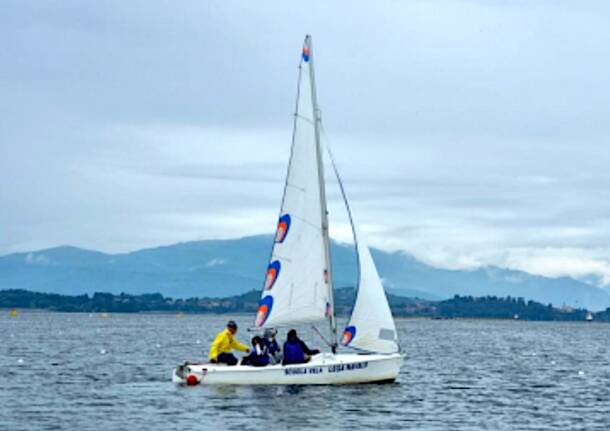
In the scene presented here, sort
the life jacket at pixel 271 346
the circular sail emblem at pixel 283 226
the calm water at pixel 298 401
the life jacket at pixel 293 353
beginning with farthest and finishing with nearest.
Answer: the circular sail emblem at pixel 283 226 → the life jacket at pixel 271 346 → the life jacket at pixel 293 353 → the calm water at pixel 298 401

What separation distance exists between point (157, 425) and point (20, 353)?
2055 inches

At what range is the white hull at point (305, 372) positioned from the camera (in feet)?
170

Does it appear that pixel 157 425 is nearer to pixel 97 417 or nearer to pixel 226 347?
pixel 97 417

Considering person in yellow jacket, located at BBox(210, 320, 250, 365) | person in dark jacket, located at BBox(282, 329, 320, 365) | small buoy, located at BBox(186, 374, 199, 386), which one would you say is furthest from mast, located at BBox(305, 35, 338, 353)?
small buoy, located at BBox(186, 374, 199, 386)

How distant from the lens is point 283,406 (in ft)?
156

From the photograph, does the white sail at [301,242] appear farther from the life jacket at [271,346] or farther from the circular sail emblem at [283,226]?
the life jacket at [271,346]

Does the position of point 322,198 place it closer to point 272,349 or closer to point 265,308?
point 265,308

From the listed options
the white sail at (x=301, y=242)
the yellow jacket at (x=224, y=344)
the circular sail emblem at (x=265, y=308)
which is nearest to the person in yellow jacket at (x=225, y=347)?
the yellow jacket at (x=224, y=344)

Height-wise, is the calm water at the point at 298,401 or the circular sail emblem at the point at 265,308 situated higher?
the circular sail emblem at the point at 265,308

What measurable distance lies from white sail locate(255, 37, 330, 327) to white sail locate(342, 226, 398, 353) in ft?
4.94

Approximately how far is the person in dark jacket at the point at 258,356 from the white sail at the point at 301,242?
1.26m

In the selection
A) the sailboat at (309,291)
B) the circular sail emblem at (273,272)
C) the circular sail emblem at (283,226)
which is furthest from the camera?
the circular sail emblem at (273,272)

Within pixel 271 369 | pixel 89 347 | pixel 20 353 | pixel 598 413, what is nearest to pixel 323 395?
pixel 271 369

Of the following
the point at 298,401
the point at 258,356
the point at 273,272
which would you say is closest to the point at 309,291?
the point at 273,272
